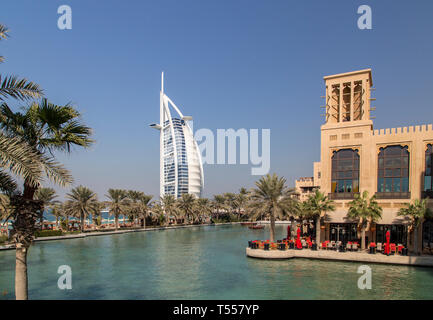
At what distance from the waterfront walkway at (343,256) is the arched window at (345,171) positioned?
294 inches

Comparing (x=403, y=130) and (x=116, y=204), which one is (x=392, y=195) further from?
(x=116, y=204)

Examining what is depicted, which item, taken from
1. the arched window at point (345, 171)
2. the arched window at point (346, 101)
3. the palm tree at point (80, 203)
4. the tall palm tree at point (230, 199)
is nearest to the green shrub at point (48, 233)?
the palm tree at point (80, 203)

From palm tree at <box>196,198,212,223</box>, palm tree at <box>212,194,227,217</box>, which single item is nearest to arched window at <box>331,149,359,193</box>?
palm tree at <box>196,198,212,223</box>

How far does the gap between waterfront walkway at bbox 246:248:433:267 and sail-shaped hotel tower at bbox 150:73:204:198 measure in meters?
124

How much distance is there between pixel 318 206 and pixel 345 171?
5254mm

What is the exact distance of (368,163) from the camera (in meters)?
31.6

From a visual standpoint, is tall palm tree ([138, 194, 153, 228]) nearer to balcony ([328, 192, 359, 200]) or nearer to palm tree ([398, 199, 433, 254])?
balcony ([328, 192, 359, 200])

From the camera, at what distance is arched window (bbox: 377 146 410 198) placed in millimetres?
30281

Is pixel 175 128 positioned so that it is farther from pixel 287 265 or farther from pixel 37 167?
pixel 37 167

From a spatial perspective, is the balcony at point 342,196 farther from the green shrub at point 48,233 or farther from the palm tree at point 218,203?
the palm tree at point 218,203

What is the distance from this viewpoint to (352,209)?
1176 inches

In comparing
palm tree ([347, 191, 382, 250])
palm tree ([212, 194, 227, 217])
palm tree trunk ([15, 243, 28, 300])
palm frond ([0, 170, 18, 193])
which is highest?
palm frond ([0, 170, 18, 193])

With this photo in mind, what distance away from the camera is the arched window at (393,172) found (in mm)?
30281

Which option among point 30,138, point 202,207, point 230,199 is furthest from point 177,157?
point 30,138
